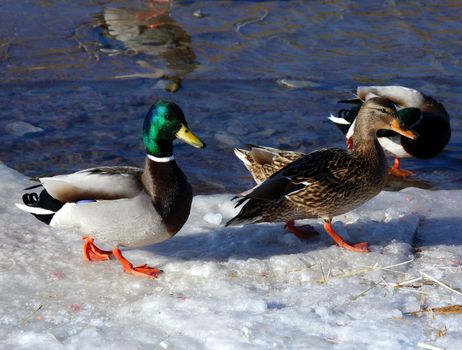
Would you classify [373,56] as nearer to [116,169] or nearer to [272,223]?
[272,223]

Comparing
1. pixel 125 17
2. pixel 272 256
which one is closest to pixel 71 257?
pixel 272 256

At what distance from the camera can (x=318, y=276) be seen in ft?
13.8

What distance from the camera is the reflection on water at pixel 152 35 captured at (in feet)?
28.1

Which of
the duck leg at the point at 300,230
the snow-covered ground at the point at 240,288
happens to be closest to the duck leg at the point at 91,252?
the snow-covered ground at the point at 240,288

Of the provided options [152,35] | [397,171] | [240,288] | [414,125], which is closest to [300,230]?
[240,288]

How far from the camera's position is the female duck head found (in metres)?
4.19

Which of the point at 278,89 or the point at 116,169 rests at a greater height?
the point at 116,169

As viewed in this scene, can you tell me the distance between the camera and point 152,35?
958cm

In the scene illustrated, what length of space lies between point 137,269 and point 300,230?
0.98 m

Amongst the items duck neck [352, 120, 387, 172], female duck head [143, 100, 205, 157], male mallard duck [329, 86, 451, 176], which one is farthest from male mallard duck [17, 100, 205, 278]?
male mallard duck [329, 86, 451, 176]

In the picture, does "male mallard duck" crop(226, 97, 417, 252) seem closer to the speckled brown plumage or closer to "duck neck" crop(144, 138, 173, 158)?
the speckled brown plumage

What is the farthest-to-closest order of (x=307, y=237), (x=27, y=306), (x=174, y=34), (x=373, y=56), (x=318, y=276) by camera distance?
(x=174, y=34) → (x=373, y=56) → (x=307, y=237) → (x=318, y=276) → (x=27, y=306)

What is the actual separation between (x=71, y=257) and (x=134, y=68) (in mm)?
4267

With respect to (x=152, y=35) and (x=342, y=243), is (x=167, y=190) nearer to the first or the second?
(x=342, y=243)
